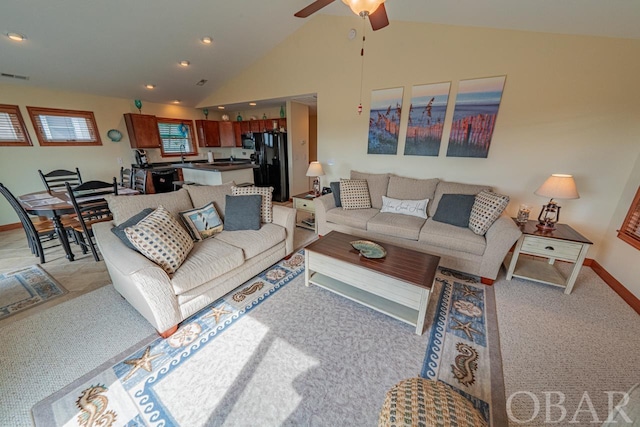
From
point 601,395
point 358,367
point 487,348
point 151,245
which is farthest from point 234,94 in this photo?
point 601,395

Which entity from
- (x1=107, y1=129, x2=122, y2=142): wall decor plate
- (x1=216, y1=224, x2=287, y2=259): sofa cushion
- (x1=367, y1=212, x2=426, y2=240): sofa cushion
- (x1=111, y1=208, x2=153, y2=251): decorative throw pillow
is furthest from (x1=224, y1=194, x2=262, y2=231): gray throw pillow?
(x1=107, y1=129, x2=122, y2=142): wall decor plate

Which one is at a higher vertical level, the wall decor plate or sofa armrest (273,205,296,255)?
the wall decor plate

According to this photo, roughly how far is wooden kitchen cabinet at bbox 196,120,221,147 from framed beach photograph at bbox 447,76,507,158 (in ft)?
18.2

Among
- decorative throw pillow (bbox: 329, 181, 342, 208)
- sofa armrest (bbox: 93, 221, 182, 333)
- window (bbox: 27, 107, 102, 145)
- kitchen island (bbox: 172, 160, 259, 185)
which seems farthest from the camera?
kitchen island (bbox: 172, 160, 259, 185)

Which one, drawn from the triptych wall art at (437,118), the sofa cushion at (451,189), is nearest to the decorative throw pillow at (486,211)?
the sofa cushion at (451,189)

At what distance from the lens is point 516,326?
5.92ft

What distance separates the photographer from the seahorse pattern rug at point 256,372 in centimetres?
119

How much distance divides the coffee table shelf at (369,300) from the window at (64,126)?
5.19m

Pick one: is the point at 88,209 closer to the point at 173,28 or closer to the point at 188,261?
the point at 188,261

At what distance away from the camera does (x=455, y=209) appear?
2.62 m

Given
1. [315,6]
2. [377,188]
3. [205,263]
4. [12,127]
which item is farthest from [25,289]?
[377,188]

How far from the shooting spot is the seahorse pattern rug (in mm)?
1192

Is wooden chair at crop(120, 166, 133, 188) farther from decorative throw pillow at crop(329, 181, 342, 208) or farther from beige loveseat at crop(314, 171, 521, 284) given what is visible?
decorative throw pillow at crop(329, 181, 342, 208)

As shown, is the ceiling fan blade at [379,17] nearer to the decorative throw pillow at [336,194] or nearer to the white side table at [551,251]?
the decorative throw pillow at [336,194]
